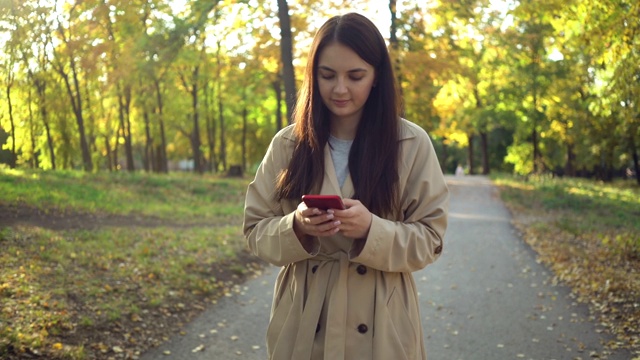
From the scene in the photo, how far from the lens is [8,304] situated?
627cm

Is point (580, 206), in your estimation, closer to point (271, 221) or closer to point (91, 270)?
point (91, 270)

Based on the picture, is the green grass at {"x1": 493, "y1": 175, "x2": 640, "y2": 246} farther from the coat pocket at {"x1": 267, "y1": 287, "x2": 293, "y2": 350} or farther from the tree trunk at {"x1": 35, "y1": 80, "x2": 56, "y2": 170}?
the tree trunk at {"x1": 35, "y1": 80, "x2": 56, "y2": 170}

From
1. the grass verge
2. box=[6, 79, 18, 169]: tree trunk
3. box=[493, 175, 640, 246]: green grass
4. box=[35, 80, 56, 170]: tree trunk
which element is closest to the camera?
the grass verge

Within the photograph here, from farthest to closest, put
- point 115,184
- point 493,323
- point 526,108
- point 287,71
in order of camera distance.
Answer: point 526,108 < point 115,184 < point 287,71 < point 493,323

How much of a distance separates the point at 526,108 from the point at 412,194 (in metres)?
34.8

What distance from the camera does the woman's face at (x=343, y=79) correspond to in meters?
2.61

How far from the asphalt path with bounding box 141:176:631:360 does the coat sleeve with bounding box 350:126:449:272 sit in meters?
4.23

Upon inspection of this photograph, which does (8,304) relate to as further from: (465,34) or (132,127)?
(132,127)

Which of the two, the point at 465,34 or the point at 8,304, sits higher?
the point at 465,34

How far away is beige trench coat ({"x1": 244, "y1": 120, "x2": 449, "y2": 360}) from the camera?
2480 millimetres

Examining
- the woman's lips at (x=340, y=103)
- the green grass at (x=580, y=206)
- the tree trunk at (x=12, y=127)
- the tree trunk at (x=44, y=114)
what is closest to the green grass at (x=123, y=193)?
the tree trunk at (x=12, y=127)

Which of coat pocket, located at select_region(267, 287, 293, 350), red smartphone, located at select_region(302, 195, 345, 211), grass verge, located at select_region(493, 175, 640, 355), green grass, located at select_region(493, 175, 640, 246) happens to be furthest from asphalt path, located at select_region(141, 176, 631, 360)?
red smartphone, located at select_region(302, 195, 345, 211)

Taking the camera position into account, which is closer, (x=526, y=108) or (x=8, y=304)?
(x=8, y=304)

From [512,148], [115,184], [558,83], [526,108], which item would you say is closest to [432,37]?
[115,184]
